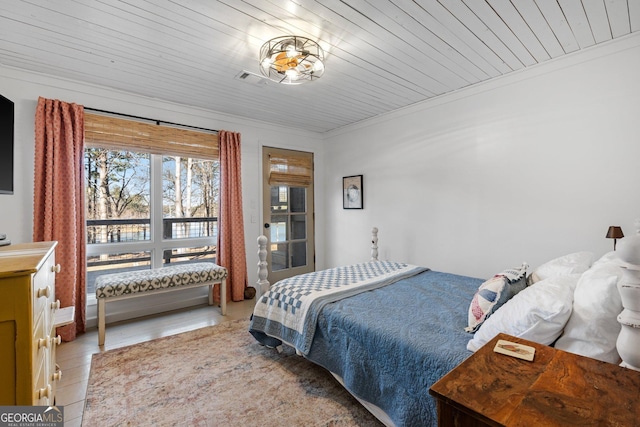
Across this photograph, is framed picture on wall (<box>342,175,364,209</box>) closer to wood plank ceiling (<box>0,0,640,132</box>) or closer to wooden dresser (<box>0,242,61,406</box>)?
wood plank ceiling (<box>0,0,640,132</box>)

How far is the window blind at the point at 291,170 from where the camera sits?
4.34 meters

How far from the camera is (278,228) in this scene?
4.46 metres

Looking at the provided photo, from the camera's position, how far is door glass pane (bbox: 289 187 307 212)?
15.2 feet

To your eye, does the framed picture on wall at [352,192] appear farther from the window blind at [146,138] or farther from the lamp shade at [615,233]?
the lamp shade at [615,233]

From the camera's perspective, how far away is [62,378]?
2.11m

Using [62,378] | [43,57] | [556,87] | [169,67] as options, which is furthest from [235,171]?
[556,87]

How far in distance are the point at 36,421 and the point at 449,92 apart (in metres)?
3.81

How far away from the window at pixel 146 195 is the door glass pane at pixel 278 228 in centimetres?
83

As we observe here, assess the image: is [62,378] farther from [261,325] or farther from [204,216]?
[204,216]

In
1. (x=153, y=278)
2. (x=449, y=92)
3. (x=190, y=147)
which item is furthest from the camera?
(x=190, y=147)

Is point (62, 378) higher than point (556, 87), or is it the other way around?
point (556, 87)

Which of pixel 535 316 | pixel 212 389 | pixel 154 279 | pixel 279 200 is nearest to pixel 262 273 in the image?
pixel 212 389

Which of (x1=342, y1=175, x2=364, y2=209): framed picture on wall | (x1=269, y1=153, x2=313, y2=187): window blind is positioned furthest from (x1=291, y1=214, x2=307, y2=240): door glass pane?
(x1=342, y1=175, x2=364, y2=209): framed picture on wall

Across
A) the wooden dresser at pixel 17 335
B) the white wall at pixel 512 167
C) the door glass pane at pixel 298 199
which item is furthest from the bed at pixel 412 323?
the door glass pane at pixel 298 199
